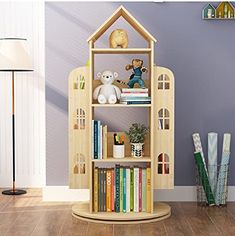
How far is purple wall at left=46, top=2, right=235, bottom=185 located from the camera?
4742 millimetres

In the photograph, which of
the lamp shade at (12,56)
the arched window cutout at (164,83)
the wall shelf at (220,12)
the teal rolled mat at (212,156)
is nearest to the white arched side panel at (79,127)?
the arched window cutout at (164,83)

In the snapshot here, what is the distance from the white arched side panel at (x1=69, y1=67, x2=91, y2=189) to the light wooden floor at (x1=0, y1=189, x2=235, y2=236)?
284 mm

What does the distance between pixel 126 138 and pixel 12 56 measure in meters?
1.25

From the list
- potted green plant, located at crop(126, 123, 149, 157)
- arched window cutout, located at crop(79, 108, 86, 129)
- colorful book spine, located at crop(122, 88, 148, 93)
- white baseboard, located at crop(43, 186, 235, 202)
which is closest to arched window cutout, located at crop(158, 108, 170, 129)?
potted green plant, located at crop(126, 123, 149, 157)

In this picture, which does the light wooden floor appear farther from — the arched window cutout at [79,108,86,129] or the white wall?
the white wall

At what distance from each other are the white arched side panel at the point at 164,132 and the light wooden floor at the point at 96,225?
11.3 inches

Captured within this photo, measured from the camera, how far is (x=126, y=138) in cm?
443

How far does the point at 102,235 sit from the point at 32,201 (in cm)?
121

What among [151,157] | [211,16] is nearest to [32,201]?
[151,157]

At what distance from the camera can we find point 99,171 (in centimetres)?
428

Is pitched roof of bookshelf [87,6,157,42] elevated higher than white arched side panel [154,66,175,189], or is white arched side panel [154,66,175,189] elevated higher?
pitched roof of bookshelf [87,6,157,42]

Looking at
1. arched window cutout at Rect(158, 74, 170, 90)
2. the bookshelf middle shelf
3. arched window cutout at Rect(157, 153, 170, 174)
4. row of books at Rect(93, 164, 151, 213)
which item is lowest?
row of books at Rect(93, 164, 151, 213)

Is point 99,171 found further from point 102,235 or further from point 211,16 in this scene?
point 211,16

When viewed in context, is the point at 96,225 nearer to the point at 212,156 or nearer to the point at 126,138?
the point at 126,138
